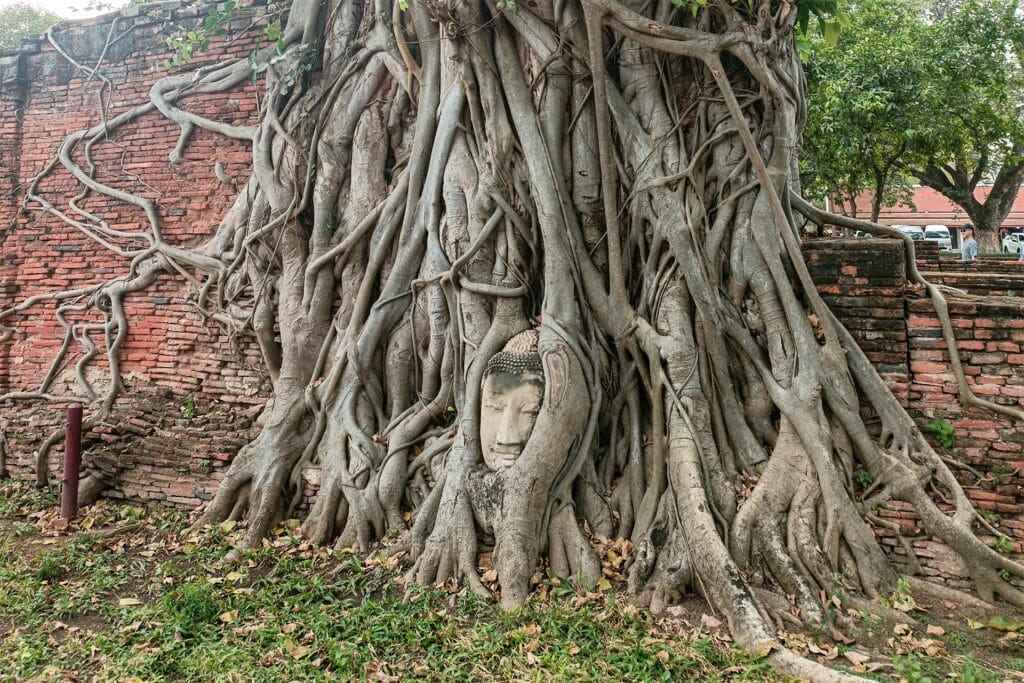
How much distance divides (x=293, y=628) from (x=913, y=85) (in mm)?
10535

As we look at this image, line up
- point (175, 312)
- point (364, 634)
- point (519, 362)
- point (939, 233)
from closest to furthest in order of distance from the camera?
1. point (364, 634)
2. point (519, 362)
3. point (175, 312)
4. point (939, 233)

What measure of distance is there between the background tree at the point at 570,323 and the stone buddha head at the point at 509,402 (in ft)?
0.05

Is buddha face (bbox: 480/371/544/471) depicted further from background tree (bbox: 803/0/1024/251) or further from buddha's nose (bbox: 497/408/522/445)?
background tree (bbox: 803/0/1024/251)

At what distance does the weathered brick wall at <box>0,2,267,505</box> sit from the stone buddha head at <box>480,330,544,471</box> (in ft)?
7.17

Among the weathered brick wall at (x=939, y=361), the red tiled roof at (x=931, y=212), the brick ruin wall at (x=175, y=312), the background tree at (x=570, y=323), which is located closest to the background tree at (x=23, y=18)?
the brick ruin wall at (x=175, y=312)

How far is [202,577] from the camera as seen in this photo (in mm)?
3717

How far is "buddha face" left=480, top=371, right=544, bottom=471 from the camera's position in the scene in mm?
3674

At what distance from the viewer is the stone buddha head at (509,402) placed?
3680 mm

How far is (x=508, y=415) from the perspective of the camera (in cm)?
371

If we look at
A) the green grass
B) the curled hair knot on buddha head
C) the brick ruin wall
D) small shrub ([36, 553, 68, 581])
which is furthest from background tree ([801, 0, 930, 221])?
small shrub ([36, 553, 68, 581])

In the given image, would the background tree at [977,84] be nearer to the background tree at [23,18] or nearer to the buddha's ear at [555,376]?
the buddha's ear at [555,376]

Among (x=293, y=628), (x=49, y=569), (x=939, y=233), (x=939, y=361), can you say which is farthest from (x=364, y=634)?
(x=939, y=233)

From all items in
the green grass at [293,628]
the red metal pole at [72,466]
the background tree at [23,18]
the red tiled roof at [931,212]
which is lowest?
Answer: the green grass at [293,628]

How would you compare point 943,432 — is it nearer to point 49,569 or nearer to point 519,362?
point 519,362
